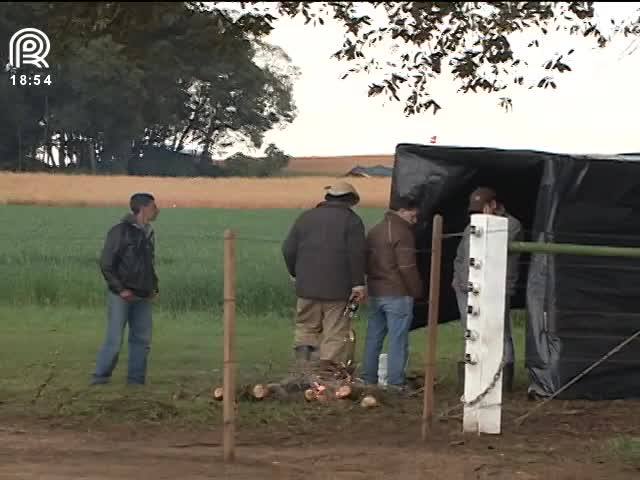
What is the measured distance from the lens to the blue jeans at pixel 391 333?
1087 centimetres

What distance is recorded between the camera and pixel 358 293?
1073cm

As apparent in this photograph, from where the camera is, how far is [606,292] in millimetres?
10703

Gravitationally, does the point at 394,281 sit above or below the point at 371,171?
below

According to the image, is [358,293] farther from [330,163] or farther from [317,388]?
[330,163]

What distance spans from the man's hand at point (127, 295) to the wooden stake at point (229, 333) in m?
3.20

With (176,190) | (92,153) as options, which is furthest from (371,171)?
(92,153)

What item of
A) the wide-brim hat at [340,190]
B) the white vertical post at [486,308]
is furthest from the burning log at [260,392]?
the white vertical post at [486,308]

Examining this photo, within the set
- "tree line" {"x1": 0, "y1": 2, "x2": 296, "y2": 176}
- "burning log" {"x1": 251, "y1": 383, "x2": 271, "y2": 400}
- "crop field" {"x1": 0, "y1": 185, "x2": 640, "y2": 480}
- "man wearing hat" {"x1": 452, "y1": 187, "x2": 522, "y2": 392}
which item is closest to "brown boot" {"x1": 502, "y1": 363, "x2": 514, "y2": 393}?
"man wearing hat" {"x1": 452, "y1": 187, "x2": 522, "y2": 392}

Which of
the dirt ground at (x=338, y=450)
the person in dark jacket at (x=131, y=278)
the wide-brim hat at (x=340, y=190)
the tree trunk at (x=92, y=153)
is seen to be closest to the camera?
the dirt ground at (x=338, y=450)

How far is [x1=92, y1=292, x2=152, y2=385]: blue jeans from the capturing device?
Answer: 11219 millimetres

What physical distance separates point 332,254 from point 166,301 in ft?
23.7

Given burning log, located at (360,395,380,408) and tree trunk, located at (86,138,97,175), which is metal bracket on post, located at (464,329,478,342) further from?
tree trunk, located at (86,138,97,175)

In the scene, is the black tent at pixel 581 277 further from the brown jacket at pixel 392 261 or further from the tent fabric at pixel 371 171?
the tent fabric at pixel 371 171

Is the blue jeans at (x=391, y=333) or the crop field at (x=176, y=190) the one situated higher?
the crop field at (x=176, y=190)
